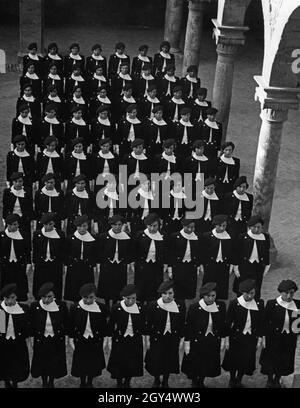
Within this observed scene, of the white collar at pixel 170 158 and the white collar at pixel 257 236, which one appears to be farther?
the white collar at pixel 170 158

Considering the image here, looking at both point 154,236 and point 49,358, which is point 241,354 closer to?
point 154,236

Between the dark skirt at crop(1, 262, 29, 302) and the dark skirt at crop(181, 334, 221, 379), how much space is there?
2.41 m

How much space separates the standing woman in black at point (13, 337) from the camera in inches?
326

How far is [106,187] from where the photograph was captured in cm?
1130

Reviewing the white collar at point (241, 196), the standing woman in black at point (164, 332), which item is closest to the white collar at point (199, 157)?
the white collar at point (241, 196)

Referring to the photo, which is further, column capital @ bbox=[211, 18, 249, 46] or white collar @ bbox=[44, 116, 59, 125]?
column capital @ bbox=[211, 18, 249, 46]

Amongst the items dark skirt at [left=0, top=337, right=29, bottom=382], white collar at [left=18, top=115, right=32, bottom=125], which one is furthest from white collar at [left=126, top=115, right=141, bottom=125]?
dark skirt at [left=0, top=337, right=29, bottom=382]

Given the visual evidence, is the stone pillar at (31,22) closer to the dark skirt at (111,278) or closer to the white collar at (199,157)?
the white collar at (199,157)

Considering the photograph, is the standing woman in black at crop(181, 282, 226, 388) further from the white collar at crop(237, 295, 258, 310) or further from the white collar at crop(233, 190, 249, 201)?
the white collar at crop(233, 190, 249, 201)

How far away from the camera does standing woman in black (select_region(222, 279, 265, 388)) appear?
8617mm

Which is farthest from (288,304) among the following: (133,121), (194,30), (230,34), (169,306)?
(194,30)

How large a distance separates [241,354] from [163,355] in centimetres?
85

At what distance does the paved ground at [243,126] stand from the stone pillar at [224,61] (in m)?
1.24
